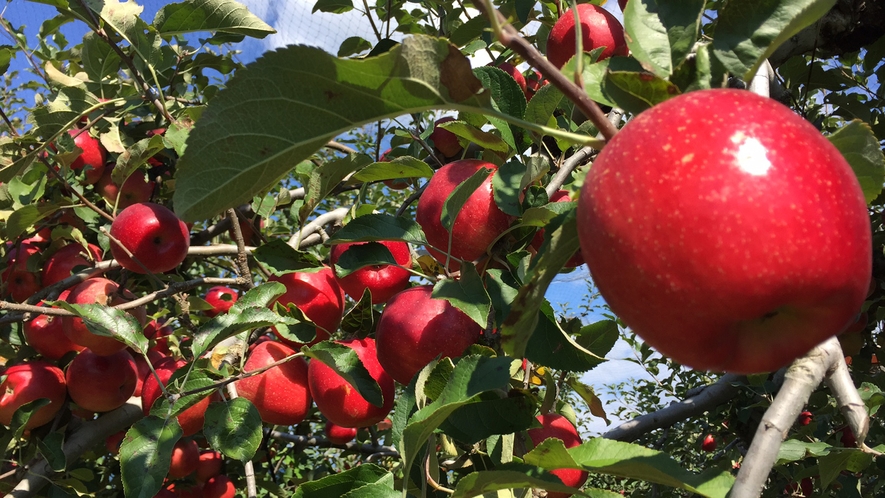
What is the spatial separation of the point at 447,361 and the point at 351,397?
1.79ft

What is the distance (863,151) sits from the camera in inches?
25.3

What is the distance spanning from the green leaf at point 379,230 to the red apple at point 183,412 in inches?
24.7

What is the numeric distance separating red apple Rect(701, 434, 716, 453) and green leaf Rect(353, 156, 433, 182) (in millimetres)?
3191

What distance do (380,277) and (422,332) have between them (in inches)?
15.4

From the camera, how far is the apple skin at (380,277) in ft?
4.62

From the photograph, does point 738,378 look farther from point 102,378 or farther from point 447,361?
point 102,378

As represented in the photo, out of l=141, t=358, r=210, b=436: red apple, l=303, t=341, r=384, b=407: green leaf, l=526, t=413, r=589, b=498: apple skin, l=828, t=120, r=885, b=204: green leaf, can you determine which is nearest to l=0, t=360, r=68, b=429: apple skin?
l=141, t=358, r=210, b=436: red apple

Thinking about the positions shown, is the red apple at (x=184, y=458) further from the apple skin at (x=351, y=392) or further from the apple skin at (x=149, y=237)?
the apple skin at (x=351, y=392)

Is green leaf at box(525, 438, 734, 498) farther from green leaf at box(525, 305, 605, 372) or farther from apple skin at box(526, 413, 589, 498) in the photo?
apple skin at box(526, 413, 589, 498)

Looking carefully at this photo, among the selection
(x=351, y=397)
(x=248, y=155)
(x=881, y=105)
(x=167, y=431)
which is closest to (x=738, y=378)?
(x=881, y=105)

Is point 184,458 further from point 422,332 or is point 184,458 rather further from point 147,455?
point 422,332

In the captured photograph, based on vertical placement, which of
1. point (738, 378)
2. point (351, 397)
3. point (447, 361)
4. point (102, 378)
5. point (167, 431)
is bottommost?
point (738, 378)

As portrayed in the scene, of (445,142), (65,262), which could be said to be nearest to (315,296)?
(445,142)

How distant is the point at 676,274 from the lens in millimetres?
483
